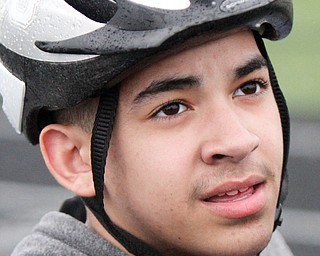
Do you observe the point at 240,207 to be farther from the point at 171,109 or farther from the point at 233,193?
the point at 171,109

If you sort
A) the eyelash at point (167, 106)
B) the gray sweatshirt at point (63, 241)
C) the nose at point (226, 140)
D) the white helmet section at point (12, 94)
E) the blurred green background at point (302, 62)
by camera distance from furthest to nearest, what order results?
the blurred green background at point (302, 62) < the white helmet section at point (12, 94) < the gray sweatshirt at point (63, 241) < the eyelash at point (167, 106) < the nose at point (226, 140)

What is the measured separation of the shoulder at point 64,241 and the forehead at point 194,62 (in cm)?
62

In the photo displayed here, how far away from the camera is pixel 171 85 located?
4.22 meters

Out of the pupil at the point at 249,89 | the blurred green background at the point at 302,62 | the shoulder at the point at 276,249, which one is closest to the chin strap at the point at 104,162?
the pupil at the point at 249,89

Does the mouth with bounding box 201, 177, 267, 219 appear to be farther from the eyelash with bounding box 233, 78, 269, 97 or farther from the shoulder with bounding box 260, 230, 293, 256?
the shoulder with bounding box 260, 230, 293, 256

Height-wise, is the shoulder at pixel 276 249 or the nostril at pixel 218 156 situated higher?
the shoulder at pixel 276 249

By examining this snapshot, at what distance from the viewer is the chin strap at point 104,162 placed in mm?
4332

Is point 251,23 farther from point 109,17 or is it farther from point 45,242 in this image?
point 45,242

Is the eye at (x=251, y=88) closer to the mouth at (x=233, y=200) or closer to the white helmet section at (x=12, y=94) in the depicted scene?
the mouth at (x=233, y=200)

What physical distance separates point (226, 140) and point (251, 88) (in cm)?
34

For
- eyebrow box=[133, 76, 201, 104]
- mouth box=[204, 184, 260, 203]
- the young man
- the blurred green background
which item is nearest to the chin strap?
the young man

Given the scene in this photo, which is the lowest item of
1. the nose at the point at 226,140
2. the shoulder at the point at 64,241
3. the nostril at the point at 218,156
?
the shoulder at the point at 64,241

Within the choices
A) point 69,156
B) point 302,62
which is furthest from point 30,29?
point 302,62

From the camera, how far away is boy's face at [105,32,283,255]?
13.8ft
